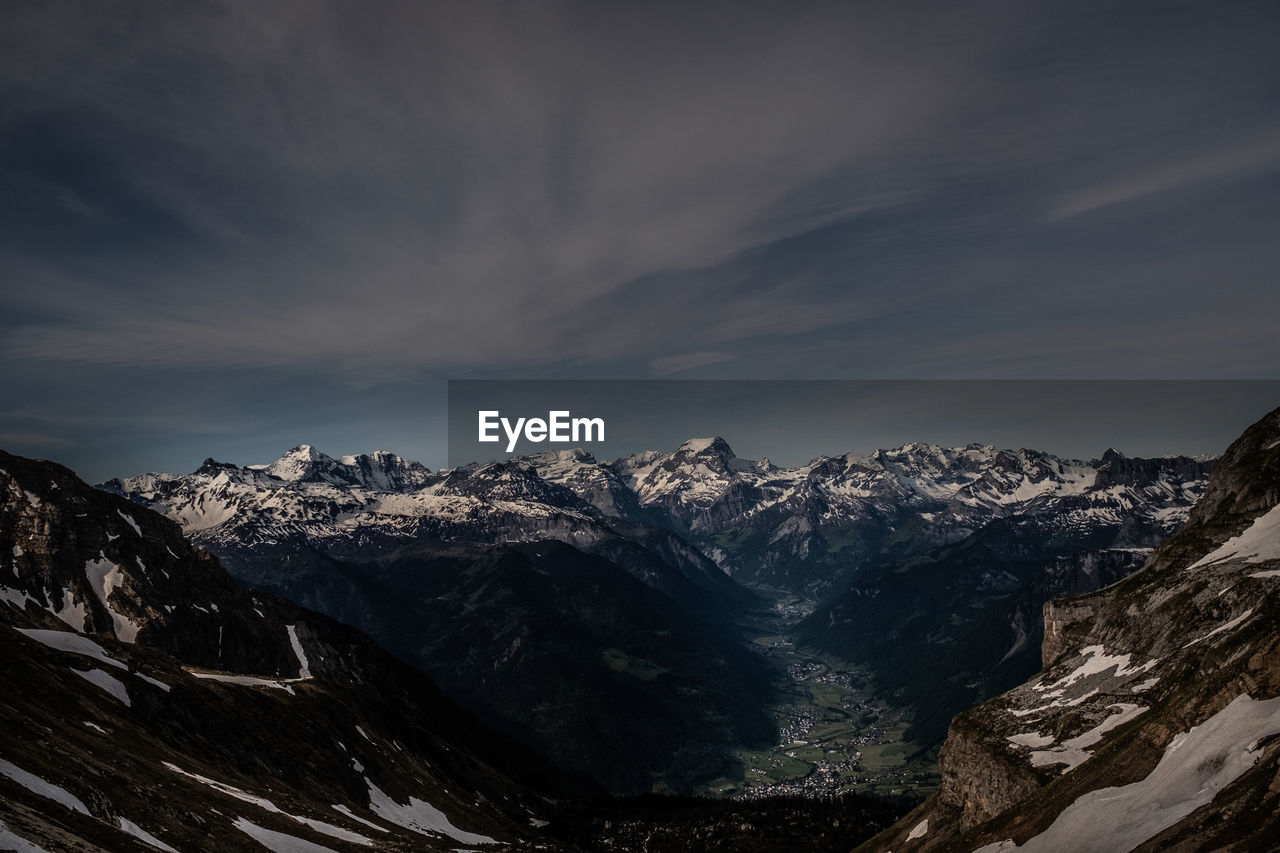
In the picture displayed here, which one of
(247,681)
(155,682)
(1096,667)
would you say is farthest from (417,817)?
(1096,667)

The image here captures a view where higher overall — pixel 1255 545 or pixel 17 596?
pixel 1255 545

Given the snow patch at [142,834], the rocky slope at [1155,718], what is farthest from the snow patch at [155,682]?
the rocky slope at [1155,718]

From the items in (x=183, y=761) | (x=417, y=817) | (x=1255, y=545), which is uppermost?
(x=1255, y=545)

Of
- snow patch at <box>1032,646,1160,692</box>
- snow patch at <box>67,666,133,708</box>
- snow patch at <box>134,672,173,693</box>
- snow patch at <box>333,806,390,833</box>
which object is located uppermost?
snow patch at <box>67,666,133,708</box>

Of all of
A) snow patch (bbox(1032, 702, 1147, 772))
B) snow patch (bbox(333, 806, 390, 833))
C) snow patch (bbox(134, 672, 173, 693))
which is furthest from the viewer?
snow patch (bbox(333, 806, 390, 833))

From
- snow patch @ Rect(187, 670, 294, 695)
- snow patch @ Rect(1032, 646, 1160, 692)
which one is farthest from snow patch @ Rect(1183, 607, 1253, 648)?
snow patch @ Rect(187, 670, 294, 695)

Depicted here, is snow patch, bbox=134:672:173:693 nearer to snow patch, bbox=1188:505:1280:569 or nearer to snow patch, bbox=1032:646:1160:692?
snow patch, bbox=1032:646:1160:692

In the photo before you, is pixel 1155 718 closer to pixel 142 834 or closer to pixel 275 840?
pixel 142 834

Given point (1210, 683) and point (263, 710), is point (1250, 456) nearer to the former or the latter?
point (1210, 683)
